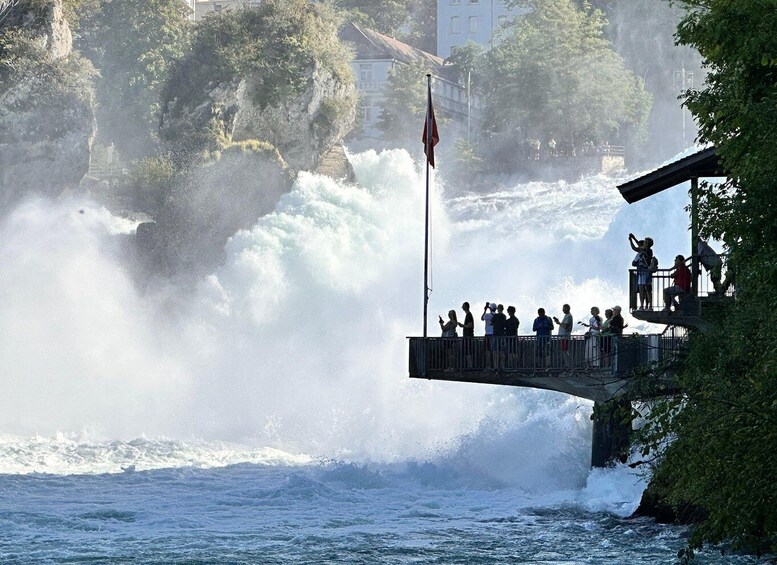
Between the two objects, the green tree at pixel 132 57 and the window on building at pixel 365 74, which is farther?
the window on building at pixel 365 74

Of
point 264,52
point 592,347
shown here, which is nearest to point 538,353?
point 592,347

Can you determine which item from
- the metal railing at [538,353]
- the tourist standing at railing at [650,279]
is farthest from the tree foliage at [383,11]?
the tourist standing at railing at [650,279]

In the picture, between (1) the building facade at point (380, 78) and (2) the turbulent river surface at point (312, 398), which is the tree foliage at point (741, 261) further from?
(1) the building facade at point (380, 78)

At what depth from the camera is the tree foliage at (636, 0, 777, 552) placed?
2184 cm

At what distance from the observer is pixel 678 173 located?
34906 millimetres

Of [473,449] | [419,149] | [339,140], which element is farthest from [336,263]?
[419,149]

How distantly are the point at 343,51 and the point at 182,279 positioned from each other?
14701 millimetres

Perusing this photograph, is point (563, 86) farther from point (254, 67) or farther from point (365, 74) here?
point (254, 67)

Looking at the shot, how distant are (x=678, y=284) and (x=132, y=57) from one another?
82.6 metres

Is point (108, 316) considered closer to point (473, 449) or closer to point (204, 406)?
point (204, 406)

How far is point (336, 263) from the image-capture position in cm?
7162

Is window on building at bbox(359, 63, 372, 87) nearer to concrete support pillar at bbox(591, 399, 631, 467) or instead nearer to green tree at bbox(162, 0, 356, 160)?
green tree at bbox(162, 0, 356, 160)

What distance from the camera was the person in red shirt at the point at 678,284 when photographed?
113 ft

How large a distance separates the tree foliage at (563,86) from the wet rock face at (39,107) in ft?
141
